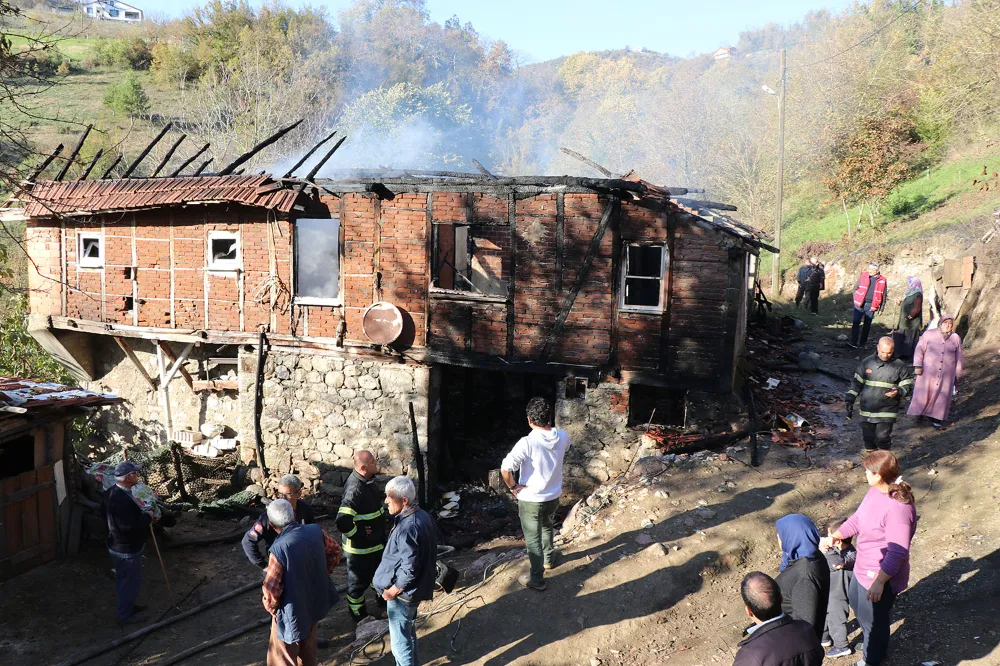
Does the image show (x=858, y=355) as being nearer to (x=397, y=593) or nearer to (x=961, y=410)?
(x=961, y=410)

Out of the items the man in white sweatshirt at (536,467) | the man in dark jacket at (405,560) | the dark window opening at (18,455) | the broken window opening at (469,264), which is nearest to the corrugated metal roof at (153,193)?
the broken window opening at (469,264)

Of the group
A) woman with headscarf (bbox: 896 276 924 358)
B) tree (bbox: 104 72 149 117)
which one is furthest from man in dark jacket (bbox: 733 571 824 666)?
tree (bbox: 104 72 149 117)

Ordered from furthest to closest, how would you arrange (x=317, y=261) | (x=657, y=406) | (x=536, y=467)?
(x=317, y=261)
(x=657, y=406)
(x=536, y=467)

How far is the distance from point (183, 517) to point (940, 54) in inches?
1193

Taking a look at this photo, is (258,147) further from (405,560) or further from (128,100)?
(128,100)

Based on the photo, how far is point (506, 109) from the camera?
203ft

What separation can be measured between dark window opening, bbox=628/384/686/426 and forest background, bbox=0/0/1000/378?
8027 millimetres

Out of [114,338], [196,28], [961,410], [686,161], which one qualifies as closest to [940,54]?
[686,161]

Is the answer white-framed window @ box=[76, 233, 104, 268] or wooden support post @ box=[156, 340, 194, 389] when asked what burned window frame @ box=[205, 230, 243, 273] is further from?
white-framed window @ box=[76, 233, 104, 268]

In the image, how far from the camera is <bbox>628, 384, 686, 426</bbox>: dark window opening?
11.6 metres

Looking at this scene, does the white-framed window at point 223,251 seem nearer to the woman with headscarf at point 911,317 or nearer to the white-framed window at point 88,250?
the white-framed window at point 88,250

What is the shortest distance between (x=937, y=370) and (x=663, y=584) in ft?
17.0

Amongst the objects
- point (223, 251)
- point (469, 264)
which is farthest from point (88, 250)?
point (469, 264)

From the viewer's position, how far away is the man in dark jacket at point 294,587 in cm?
536
